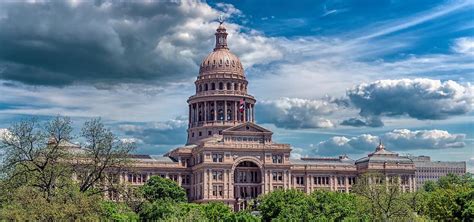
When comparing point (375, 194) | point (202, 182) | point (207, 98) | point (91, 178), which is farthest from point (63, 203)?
point (207, 98)

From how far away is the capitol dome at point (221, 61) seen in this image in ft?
601

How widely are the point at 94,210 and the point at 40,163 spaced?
678cm

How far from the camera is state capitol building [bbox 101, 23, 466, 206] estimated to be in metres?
160

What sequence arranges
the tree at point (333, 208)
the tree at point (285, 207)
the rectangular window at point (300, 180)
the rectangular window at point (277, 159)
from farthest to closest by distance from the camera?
the rectangular window at point (300, 180), the rectangular window at point (277, 159), the tree at point (333, 208), the tree at point (285, 207)

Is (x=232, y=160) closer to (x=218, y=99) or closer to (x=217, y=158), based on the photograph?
(x=217, y=158)

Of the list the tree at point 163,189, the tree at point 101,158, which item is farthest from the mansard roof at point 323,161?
the tree at point 101,158

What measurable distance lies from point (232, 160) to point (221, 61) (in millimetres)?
34363

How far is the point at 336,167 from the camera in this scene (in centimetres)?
18162

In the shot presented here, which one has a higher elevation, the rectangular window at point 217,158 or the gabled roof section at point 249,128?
the gabled roof section at point 249,128

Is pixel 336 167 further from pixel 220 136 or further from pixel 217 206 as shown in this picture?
pixel 217 206

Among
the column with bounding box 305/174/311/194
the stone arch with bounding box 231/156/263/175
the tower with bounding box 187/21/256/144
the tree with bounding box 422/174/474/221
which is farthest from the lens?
the tower with bounding box 187/21/256/144

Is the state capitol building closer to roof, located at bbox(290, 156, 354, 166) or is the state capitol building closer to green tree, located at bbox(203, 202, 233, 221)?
roof, located at bbox(290, 156, 354, 166)

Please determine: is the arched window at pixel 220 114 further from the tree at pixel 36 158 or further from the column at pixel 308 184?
the tree at pixel 36 158

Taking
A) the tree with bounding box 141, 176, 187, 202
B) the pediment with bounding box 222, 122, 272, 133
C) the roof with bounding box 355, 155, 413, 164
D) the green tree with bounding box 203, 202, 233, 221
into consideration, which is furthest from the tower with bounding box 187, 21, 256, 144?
the green tree with bounding box 203, 202, 233, 221
